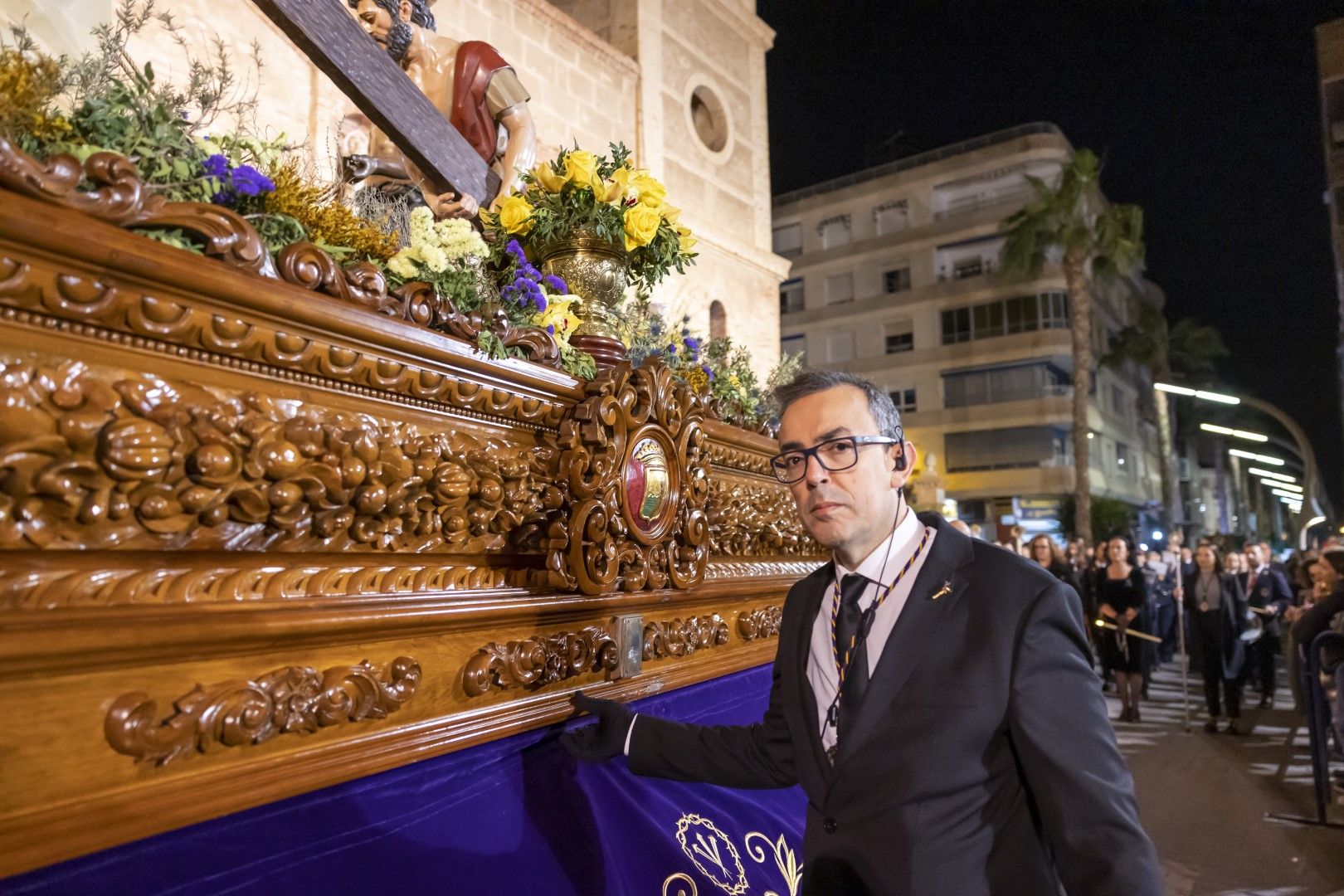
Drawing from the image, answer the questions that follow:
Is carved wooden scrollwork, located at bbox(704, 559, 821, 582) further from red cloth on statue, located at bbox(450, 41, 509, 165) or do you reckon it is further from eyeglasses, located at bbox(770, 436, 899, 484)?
red cloth on statue, located at bbox(450, 41, 509, 165)

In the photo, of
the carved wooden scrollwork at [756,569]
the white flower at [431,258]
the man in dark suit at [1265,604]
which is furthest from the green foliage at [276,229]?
the man in dark suit at [1265,604]

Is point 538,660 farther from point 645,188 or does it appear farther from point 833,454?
point 645,188

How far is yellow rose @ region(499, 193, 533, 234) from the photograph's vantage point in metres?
2.54

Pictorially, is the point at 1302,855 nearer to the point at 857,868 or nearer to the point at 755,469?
the point at 755,469

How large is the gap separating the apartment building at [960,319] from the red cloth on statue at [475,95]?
26230 mm

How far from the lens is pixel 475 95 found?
327 cm

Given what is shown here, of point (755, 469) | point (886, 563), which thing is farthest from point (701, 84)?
point (886, 563)

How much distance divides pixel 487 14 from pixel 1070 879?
8142 mm

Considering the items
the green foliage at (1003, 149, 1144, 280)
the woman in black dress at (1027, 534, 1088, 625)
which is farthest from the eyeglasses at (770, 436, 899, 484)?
the green foliage at (1003, 149, 1144, 280)

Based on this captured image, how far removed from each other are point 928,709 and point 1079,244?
24994mm

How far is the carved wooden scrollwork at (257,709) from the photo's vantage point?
1.09m

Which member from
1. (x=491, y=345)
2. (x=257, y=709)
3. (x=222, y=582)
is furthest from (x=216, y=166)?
(x=257, y=709)

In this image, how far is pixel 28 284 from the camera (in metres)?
0.99

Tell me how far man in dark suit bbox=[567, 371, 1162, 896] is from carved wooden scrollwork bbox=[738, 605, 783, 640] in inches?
46.0
